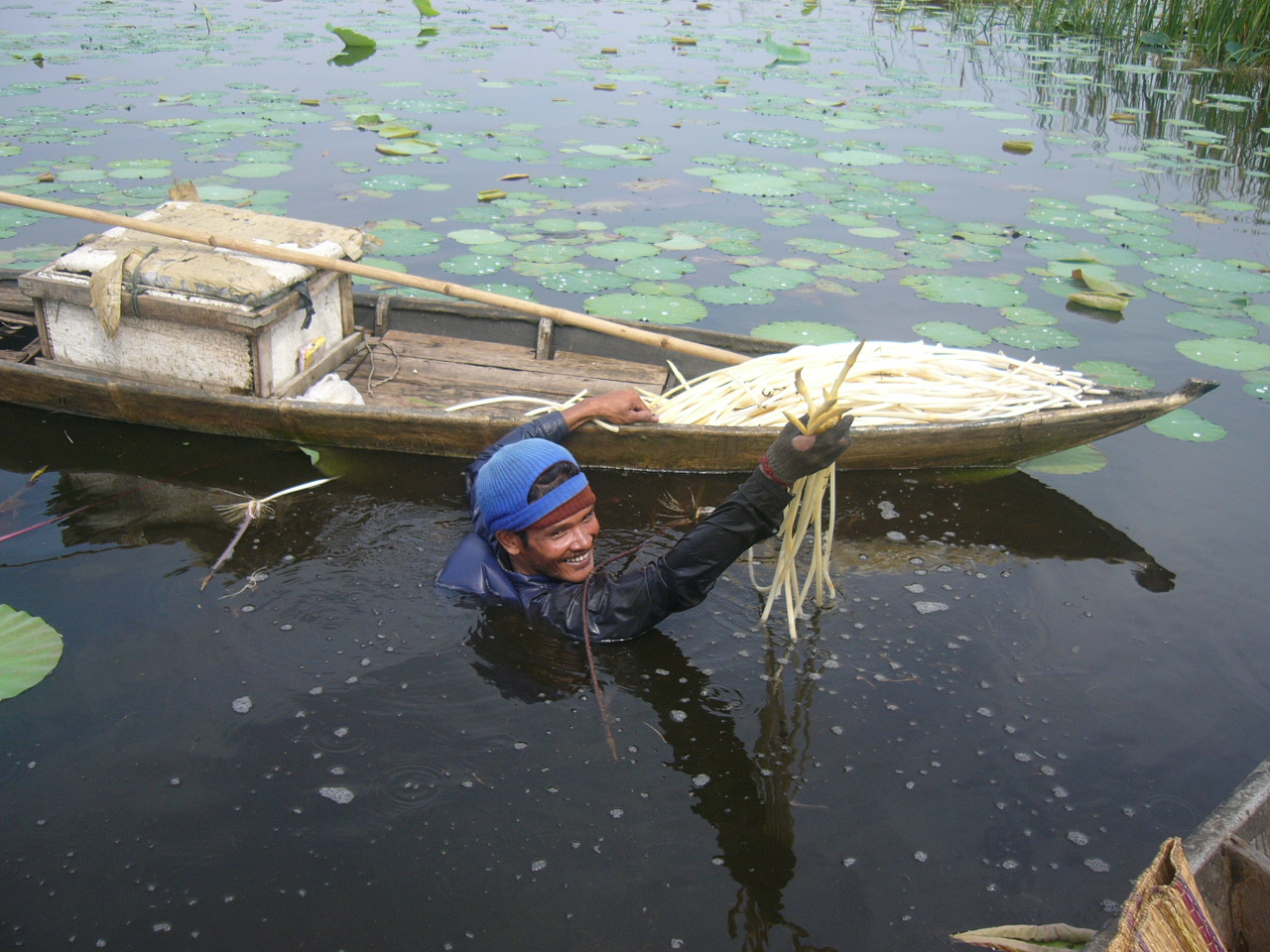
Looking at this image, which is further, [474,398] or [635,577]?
[474,398]

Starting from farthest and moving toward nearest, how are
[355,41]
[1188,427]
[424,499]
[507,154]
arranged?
[355,41], [507,154], [1188,427], [424,499]

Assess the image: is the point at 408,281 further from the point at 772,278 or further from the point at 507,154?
the point at 507,154

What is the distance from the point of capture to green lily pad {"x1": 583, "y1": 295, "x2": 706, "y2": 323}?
21.3 feet

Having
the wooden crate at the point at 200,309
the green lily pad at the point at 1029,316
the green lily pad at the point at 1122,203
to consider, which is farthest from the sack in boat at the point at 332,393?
the green lily pad at the point at 1122,203

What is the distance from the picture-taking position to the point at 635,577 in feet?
11.0

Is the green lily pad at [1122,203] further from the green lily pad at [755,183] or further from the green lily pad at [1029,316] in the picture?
the green lily pad at [1029,316]

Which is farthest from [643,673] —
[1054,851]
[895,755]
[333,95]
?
[333,95]

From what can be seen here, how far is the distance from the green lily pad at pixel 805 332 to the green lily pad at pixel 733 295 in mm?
341

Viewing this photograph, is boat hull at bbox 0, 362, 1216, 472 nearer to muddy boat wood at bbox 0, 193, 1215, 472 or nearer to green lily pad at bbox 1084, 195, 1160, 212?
muddy boat wood at bbox 0, 193, 1215, 472

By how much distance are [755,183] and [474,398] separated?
202 inches

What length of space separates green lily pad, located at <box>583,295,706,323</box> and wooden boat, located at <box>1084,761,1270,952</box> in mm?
4666

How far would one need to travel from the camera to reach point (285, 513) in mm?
4684

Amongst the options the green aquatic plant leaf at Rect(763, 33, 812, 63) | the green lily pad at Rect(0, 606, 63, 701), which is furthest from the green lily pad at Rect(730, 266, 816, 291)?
the green aquatic plant leaf at Rect(763, 33, 812, 63)

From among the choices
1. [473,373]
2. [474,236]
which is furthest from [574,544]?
[474,236]
